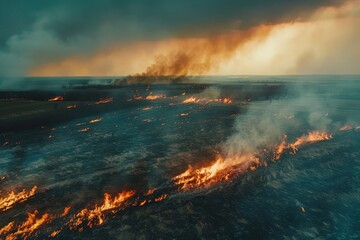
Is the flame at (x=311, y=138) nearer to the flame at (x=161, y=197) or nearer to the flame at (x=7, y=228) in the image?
the flame at (x=161, y=197)

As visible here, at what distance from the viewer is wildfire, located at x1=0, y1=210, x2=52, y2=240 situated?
14.4 metres

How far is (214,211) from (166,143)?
1821 centimetres

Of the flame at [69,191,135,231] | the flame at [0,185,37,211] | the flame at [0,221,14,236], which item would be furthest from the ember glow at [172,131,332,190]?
the flame at [0,221,14,236]

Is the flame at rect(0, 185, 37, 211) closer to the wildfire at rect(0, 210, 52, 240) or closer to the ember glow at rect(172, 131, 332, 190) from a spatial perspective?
the wildfire at rect(0, 210, 52, 240)

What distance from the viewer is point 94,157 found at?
28.6 metres

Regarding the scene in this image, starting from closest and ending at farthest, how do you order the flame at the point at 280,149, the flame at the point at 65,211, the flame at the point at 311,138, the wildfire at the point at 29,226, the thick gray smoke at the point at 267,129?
1. the wildfire at the point at 29,226
2. the flame at the point at 65,211
3. the flame at the point at 280,149
4. the thick gray smoke at the point at 267,129
5. the flame at the point at 311,138

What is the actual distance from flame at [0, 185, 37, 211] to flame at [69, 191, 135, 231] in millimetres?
5110

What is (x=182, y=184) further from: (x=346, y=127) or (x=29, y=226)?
(x=346, y=127)

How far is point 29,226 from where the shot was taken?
597 inches

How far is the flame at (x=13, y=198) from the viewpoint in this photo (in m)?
17.8

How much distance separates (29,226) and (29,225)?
125 millimetres

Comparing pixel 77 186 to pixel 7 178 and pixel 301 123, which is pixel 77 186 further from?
pixel 301 123

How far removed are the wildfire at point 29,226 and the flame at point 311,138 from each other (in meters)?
24.2

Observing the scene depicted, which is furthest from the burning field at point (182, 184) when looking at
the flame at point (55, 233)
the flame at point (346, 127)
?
the flame at point (346, 127)
